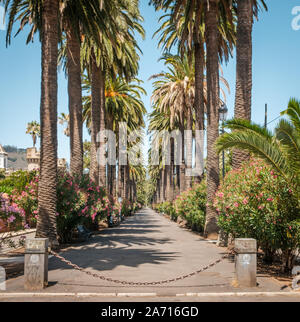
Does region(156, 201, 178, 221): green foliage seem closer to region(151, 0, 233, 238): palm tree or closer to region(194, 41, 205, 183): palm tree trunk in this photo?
→ region(194, 41, 205, 183): palm tree trunk

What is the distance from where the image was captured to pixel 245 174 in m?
10.4

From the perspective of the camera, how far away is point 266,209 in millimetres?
9094

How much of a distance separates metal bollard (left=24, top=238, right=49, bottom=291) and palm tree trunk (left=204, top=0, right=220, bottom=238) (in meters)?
11.4

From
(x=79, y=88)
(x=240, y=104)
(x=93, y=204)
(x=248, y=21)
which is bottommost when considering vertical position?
(x=93, y=204)

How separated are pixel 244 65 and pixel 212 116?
14.6ft

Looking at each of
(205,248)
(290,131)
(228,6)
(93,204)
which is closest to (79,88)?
(93,204)

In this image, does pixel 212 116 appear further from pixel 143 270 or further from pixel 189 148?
pixel 189 148

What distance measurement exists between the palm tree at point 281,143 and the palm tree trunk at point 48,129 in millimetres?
7696

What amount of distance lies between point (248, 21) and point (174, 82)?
19.0 m

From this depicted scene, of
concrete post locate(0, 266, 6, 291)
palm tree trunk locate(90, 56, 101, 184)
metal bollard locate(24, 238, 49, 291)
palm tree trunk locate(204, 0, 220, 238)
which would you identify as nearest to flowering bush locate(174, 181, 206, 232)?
palm tree trunk locate(204, 0, 220, 238)

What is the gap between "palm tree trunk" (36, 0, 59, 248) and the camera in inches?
553
